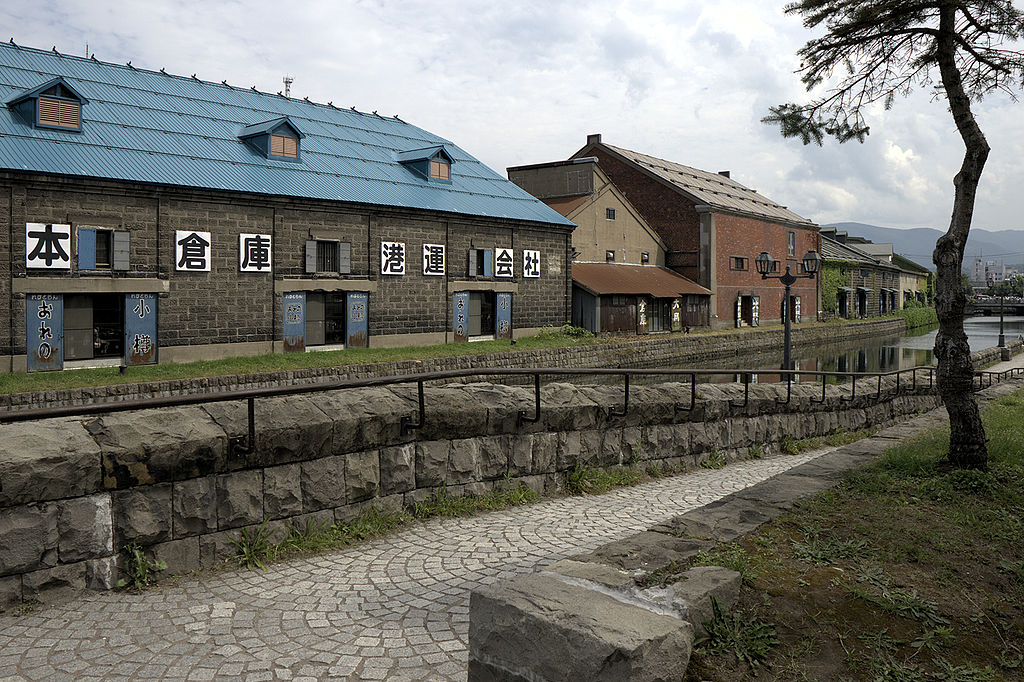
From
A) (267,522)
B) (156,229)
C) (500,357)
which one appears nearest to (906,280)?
(500,357)

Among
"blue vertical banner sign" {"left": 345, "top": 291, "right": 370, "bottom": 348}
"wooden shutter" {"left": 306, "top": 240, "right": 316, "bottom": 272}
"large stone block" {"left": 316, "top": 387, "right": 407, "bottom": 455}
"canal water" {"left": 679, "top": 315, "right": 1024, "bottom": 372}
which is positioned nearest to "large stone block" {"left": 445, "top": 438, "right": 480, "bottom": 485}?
"large stone block" {"left": 316, "top": 387, "right": 407, "bottom": 455}

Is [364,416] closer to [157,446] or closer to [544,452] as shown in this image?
[157,446]

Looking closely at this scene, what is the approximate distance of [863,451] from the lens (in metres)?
8.17

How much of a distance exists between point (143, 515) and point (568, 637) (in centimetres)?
311

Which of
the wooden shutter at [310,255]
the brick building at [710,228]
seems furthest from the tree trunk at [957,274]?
the brick building at [710,228]

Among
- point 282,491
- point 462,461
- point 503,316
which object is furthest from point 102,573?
point 503,316

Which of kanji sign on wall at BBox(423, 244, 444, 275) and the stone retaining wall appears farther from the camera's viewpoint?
kanji sign on wall at BBox(423, 244, 444, 275)

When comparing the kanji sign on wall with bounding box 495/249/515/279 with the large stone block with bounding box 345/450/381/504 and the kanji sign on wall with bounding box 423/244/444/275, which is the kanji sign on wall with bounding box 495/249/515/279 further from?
the large stone block with bounding box 345/450/381/504

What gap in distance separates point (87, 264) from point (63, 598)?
64.0 feet

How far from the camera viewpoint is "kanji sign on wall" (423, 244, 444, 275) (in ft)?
96.6

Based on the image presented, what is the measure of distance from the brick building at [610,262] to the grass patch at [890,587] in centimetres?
3008

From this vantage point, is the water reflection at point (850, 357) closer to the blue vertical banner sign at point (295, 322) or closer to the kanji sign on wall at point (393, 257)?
the kanji sign on wall at point (393, 257)

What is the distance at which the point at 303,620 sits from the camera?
4.34 m

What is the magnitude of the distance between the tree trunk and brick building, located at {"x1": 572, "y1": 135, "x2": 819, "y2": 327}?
→ 37.6 metres
